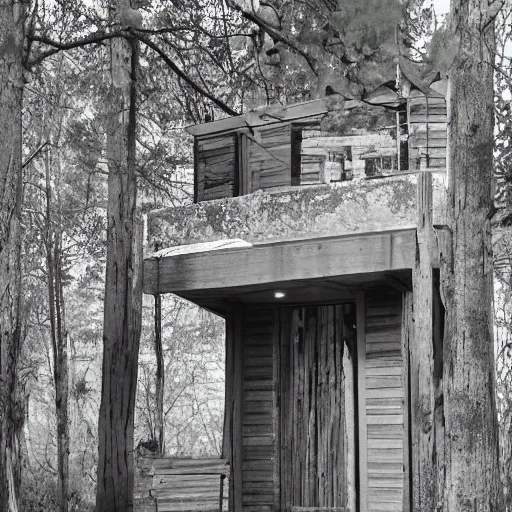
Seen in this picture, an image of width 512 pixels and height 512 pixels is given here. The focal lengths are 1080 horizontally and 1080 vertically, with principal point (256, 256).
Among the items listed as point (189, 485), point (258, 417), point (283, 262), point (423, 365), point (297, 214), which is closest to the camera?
point (423, 365)

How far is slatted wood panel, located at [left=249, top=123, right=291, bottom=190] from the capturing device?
56.0ft

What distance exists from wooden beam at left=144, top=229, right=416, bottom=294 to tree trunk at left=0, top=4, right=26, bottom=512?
15.4 feet

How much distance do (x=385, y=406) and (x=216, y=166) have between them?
5316 millimetres

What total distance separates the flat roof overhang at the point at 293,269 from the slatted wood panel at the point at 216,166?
2.00 m

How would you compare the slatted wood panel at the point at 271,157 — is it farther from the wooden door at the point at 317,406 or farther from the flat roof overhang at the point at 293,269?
the wooden door at the point at 317,406

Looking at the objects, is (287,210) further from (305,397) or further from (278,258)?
(305,397)

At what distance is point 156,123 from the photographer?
23.8 metres

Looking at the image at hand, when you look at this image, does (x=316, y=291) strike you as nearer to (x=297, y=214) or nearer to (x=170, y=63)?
(x=297, y=214)

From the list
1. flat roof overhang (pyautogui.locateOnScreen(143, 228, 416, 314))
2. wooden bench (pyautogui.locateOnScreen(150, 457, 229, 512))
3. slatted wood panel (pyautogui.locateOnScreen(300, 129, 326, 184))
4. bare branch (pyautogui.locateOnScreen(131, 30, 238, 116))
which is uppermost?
bare branch (pyautogui.locateOnScreen(131, 30, 238, 116))

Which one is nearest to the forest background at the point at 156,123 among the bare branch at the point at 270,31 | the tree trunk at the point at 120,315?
the bare branch at the point at 270,31

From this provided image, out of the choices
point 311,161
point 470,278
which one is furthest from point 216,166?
point 470,278

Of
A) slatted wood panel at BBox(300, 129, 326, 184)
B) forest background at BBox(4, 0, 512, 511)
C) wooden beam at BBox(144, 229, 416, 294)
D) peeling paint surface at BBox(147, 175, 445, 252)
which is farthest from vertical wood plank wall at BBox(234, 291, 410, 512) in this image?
forest background at BBox(4, 0, 512, 511)

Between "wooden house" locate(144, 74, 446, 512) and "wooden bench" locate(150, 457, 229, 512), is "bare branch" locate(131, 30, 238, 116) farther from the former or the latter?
"wooden bench" locate(150, 457, 229, 512)

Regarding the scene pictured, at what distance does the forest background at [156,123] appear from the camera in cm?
1560
